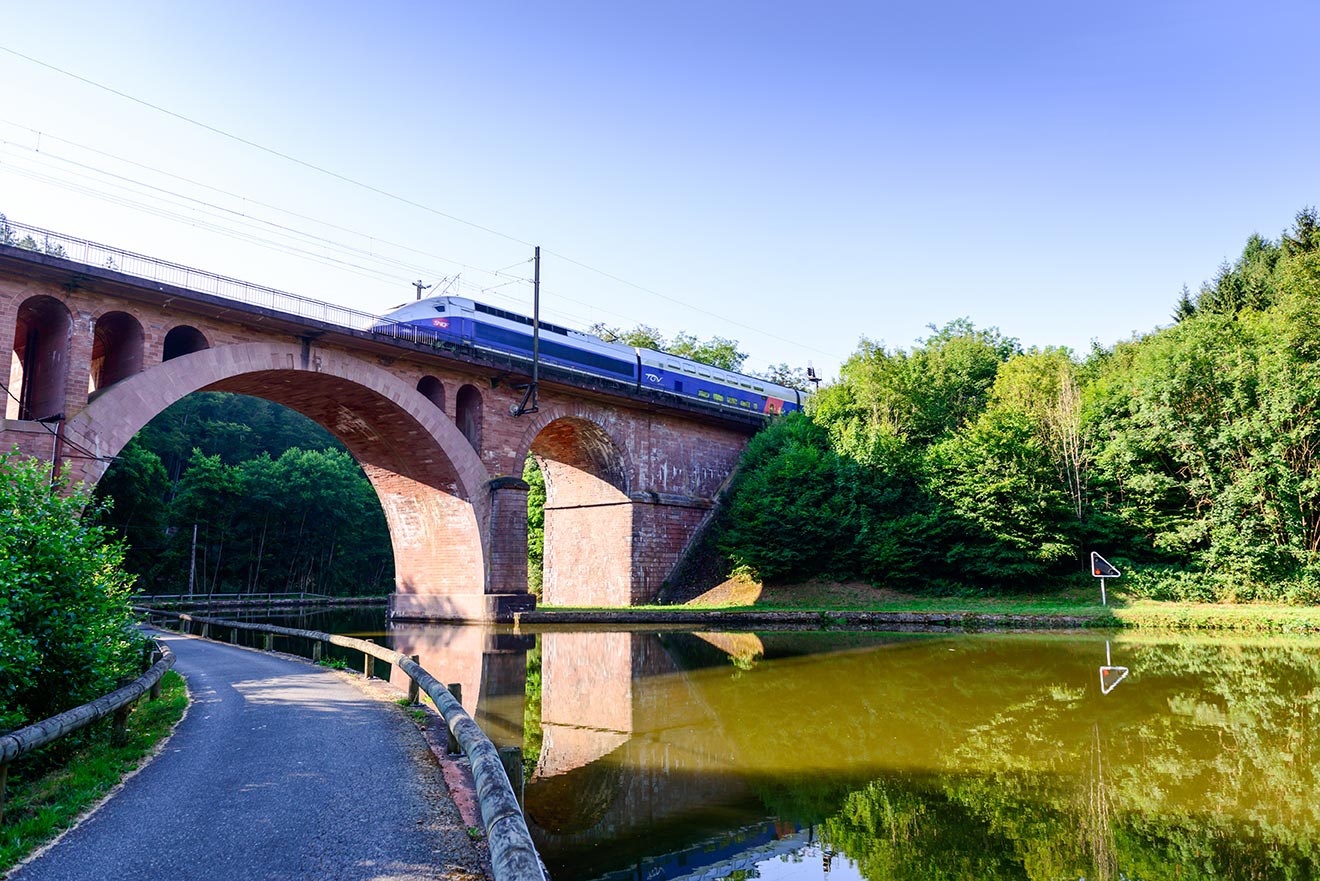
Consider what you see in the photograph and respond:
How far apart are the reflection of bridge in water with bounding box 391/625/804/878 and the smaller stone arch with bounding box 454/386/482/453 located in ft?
37.5

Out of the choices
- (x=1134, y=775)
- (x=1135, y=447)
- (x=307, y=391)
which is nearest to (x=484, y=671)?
(x=1134, y=775)

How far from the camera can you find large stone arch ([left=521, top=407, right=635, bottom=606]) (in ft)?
97.7

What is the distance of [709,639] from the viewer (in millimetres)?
19406

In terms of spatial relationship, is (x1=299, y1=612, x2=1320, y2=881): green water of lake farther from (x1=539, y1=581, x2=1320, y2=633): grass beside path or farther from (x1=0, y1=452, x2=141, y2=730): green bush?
(x1=539, y1=581, x2=1320, y2=633): grass beside path

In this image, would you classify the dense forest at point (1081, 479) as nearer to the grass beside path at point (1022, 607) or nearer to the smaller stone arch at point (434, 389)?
the grass beside path at point (1022, 607)

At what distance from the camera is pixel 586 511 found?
3200 centimetres

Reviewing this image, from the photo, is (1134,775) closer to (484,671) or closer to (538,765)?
(538,765)

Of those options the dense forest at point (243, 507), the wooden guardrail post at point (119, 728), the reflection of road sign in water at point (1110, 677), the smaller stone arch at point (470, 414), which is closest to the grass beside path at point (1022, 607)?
the smaller stone arch at point (470, 414)

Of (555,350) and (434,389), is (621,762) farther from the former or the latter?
(555,350)

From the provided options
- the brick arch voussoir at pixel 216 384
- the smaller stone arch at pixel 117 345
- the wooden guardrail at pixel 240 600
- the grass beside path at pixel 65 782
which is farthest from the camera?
the wooden guardrail at pixel 240 600

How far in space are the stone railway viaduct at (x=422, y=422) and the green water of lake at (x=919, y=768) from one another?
9509 mm

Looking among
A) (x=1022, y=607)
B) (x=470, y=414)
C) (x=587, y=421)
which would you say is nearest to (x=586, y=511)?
(x=587, y=421)

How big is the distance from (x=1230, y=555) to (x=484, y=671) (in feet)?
73.4

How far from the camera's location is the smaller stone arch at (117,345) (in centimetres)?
1844
